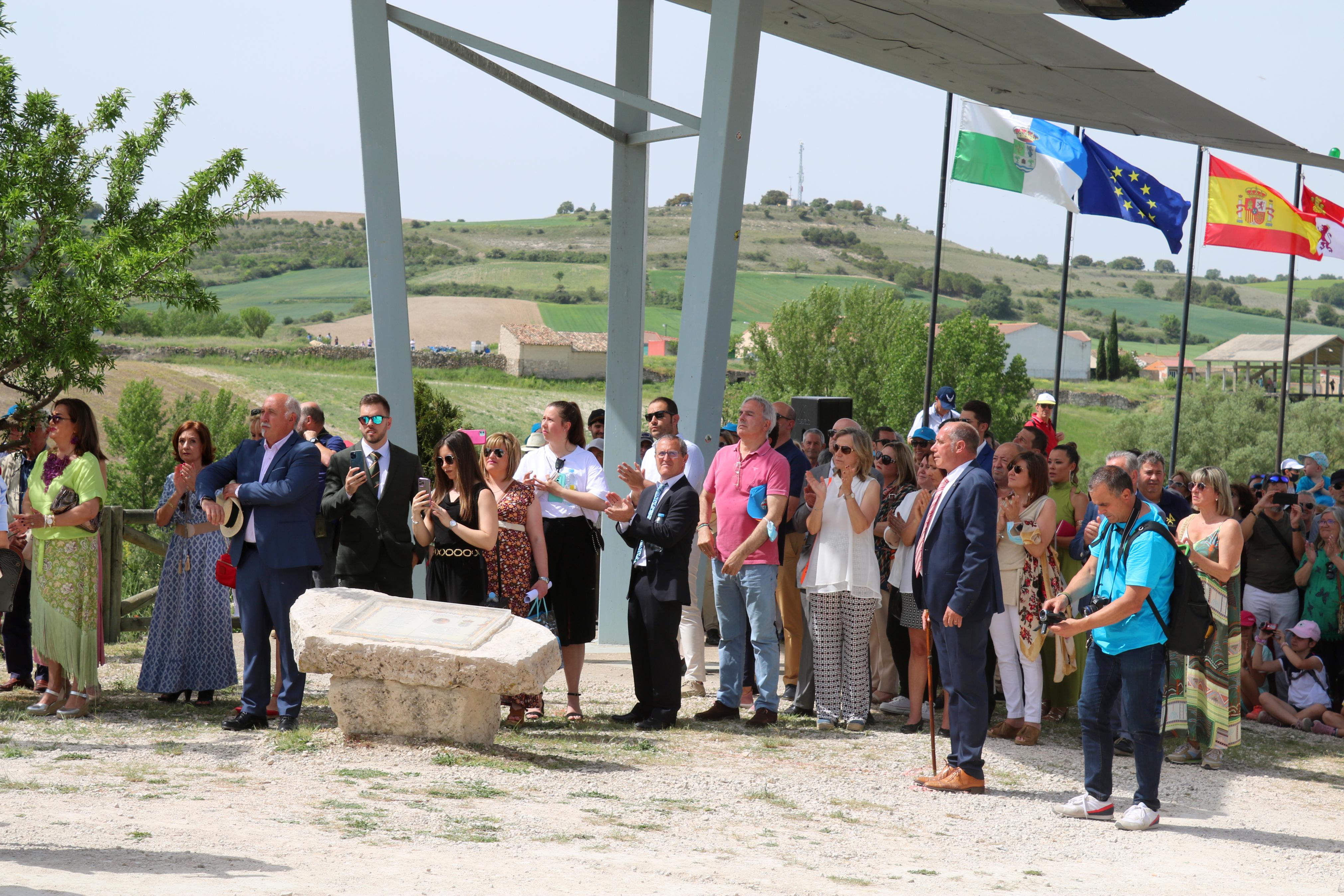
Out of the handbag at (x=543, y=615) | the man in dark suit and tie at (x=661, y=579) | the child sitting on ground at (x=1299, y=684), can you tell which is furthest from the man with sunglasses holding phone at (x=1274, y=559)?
the handbag at (x=543, y=615)

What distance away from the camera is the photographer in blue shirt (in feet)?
17.2

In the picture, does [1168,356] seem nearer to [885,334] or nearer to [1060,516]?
[885,334]

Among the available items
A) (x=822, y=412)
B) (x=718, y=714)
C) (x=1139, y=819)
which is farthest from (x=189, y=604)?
(x=822, y=412)

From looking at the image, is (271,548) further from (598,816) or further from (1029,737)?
(1029,737)

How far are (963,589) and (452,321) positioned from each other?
10312 cm

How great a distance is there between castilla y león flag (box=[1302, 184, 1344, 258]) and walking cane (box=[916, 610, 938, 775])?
15.2 m

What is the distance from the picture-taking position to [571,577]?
6.99 meters

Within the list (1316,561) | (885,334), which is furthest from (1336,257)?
(885,334)

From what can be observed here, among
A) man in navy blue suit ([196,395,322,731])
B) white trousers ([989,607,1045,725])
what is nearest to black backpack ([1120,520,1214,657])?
white trousers ([989,607,1045,725])

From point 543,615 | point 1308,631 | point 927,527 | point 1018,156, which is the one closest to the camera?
point 927,527

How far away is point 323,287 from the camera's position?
412ft

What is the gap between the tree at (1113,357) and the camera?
115 m

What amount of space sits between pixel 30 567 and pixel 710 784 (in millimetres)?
4967

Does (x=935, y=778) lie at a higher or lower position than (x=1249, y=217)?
lower
